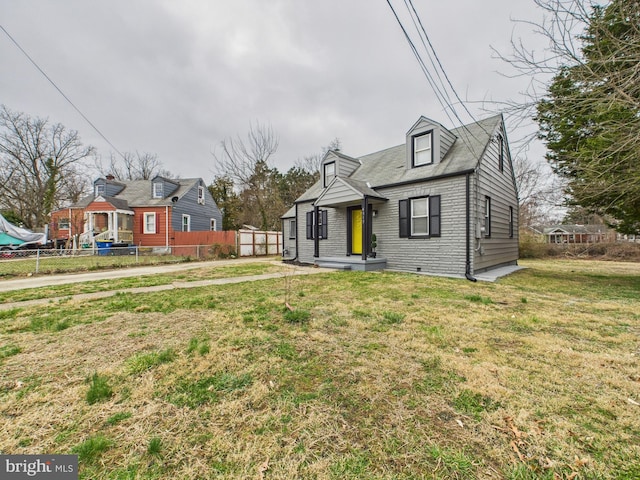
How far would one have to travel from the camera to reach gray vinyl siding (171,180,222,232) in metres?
20.5

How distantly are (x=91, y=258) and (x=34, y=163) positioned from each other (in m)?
18.9

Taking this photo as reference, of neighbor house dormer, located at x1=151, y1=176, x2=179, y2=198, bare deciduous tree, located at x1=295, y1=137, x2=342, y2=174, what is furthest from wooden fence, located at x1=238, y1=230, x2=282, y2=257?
bare deciduous tree, located at x1=295, y1=137, x2=342, y2=174

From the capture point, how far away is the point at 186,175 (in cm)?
3900

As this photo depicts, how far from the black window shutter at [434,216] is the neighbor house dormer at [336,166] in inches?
181

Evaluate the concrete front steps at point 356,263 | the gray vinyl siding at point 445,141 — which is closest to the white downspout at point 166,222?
the concrete front steps at point 356,263

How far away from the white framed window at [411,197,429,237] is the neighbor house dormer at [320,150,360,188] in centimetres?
402

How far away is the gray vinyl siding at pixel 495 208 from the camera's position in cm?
882

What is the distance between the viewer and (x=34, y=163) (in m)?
25.0

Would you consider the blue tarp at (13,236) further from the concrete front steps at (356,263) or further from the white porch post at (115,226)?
the concrete front steps at (356,263)

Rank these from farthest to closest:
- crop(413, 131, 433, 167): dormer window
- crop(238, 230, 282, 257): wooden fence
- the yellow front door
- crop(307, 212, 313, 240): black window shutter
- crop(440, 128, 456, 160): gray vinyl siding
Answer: crop(238, 230, 282, 257): wooden fence
crop(307, 212, 313, 240): black window shutter
the yellow front door
crop(413, 131, 433, 167): dormer window
crop(440, 128, 456, 160): gray vinyl siding

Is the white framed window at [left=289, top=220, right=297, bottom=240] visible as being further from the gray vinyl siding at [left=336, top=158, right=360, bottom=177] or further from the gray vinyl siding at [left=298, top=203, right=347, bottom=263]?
the gray vinyl siding at [left=336, top=158, right=360, bottom=177]

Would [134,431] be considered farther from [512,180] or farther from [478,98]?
[512,180]

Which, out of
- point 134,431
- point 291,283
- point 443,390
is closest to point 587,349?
point 443,390

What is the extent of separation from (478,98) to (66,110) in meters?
12.9
